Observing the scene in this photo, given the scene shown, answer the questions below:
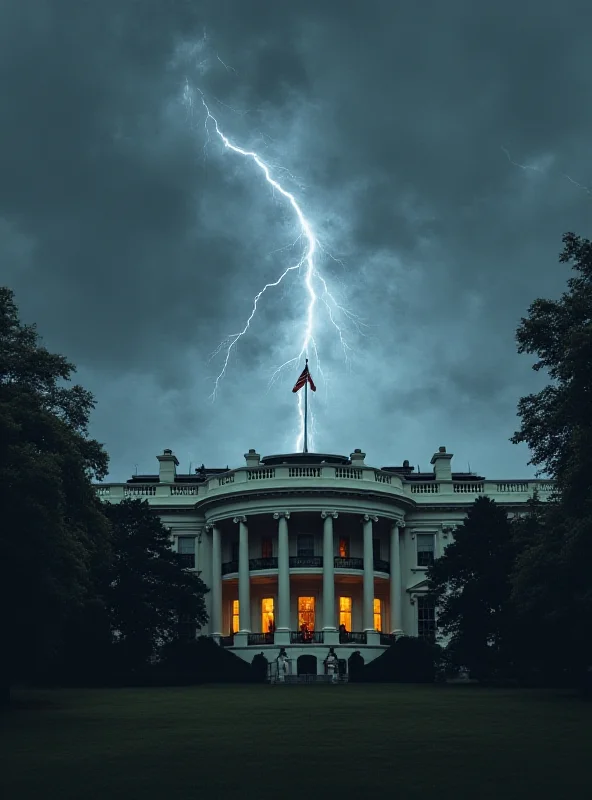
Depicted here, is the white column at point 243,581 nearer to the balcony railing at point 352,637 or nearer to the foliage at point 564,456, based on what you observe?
the balcony railing at point 352,637

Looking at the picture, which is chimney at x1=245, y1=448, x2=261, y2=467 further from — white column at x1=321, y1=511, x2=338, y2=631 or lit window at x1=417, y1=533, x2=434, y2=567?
lit window at x1=417, y1=533, x2=434, y2=567

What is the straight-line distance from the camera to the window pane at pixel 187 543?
193ft

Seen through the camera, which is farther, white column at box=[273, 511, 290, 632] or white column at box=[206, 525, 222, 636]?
white column at box=[206, 525, 222, 636]

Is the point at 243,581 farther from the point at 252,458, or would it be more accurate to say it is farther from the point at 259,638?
the point at 252,458

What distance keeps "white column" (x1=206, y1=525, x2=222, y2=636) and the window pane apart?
3.42 meters

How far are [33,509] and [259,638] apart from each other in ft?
110

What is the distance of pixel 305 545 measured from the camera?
55.8 m

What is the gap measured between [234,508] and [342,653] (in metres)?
10.9

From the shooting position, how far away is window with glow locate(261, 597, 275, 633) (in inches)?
2178

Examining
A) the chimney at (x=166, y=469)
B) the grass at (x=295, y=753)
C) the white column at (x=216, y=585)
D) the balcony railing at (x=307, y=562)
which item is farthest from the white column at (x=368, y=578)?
the grass at (x=295, y=753)

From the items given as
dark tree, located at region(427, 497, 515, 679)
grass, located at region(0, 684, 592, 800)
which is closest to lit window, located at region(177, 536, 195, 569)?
dark tree, located at region(427, 497, 515, 679)

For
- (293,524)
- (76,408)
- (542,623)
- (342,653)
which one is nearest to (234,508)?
(293,524)

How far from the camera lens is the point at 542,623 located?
29.8 metres

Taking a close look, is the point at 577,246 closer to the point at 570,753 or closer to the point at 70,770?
the point at 570,753
